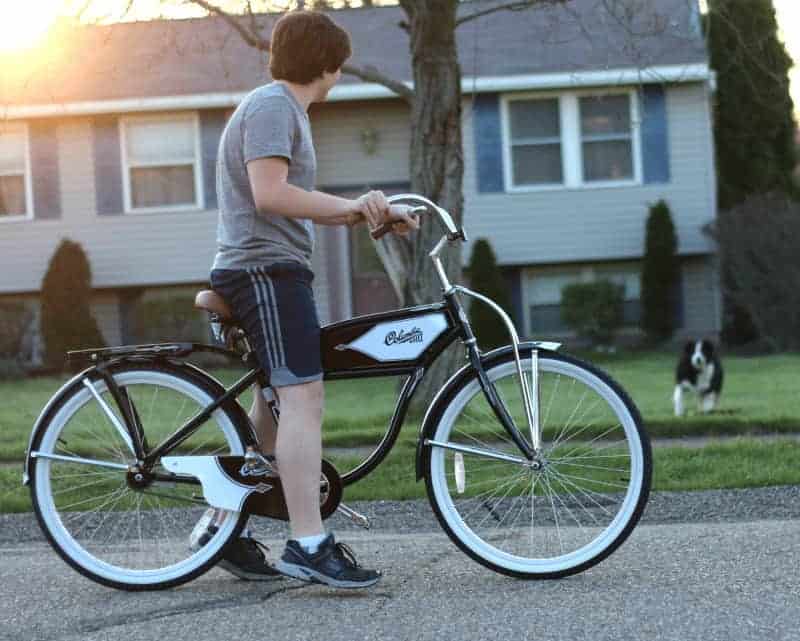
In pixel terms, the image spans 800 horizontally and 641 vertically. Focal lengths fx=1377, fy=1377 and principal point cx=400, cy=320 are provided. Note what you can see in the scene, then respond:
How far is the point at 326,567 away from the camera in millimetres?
4406

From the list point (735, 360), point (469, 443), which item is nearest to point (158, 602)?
point (469, 443)

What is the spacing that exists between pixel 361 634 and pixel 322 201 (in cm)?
136

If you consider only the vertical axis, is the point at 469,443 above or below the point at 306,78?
below

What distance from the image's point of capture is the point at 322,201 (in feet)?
14.3

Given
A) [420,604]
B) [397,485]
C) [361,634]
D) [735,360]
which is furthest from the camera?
[735,360]

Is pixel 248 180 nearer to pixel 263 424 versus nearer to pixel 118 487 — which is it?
pixel 263 424

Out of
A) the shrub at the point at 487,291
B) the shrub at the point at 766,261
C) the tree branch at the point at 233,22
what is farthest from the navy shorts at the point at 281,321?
the shrub at the point at 766,261

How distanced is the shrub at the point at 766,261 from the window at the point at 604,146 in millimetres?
1868

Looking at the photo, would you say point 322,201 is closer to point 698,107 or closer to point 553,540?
point 553,540

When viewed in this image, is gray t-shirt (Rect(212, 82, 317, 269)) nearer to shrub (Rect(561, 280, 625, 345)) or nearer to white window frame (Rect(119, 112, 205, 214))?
shrub (Rect(561, 280, 625, 345))

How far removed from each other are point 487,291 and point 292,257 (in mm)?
15551

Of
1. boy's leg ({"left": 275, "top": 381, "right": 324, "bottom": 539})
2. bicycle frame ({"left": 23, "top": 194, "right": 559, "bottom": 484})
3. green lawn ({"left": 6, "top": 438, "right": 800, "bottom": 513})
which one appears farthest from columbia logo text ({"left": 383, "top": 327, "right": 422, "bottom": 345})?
green lawn ({"left": 6, "top": 438, "right": 800, "bottom": 513})

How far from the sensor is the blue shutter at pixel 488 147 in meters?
21.0

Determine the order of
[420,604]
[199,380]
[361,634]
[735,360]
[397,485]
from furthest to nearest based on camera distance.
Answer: [735,360] → [397,485] → [199,380] → [420,604] → [361,634]
